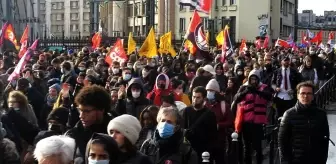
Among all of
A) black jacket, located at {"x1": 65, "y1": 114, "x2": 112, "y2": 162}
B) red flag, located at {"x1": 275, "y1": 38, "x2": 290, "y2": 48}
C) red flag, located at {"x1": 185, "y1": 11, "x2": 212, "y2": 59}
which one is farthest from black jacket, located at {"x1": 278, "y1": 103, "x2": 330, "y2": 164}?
red flag, located at {"x1": 275, "y1": 38, "x2": 290, "y2": 48}

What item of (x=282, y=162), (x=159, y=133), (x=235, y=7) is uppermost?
(x=235, y=7)

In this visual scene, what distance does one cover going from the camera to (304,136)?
7.47 m

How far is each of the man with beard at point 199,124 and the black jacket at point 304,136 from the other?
47.4 inches

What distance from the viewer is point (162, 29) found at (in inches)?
2992

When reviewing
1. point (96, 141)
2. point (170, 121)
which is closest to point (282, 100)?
point (170, 121)

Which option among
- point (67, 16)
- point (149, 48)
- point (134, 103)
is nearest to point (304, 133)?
point (134, 103)

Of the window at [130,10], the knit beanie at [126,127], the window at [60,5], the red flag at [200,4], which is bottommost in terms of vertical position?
the knit beanie at [126,127]

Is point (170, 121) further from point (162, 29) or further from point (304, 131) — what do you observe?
point (162, 29)

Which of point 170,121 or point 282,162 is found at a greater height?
point 170,121

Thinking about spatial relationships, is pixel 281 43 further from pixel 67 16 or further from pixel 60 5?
pixel 60 5

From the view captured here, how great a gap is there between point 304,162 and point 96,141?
3.43 m

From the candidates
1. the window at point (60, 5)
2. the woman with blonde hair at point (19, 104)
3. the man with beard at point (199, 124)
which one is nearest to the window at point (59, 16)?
the window at point (60, 5)

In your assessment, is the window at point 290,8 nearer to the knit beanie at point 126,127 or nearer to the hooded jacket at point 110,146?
the knit beanie at point 126,127

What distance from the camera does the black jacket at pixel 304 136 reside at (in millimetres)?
7457
